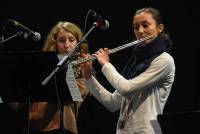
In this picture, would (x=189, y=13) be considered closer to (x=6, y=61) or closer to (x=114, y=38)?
(x=114, y=38)

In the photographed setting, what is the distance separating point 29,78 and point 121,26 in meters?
1.98

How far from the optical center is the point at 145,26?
3264 mm

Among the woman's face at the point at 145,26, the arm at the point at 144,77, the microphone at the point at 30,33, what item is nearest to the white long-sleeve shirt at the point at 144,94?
the arm at the point at 144,77

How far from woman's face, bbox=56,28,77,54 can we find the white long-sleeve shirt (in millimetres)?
596

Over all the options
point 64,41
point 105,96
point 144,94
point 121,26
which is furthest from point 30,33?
point 121,26

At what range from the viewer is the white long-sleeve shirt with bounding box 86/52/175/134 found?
3.01 meters

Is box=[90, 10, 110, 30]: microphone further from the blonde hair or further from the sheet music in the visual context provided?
the blonde hair

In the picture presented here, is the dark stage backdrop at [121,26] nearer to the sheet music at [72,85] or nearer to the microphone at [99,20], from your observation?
the microphone at [99,20]

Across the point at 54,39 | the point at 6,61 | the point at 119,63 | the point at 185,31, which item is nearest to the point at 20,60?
the point at 6,61

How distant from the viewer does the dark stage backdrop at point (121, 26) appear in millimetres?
4801

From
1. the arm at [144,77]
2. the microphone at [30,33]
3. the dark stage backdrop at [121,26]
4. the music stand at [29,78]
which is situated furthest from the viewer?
the dark stage backdrop at [121,26]

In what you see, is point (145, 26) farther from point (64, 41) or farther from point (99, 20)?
point (64, 41)

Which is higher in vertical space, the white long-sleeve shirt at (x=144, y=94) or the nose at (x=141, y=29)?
the nose at (x=141, y=29)

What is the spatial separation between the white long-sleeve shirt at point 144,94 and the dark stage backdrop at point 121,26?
1660mm
